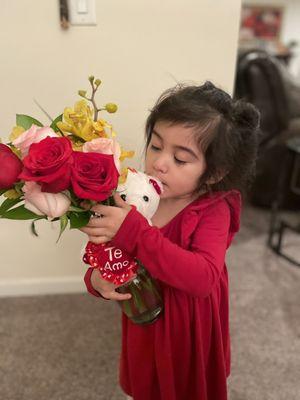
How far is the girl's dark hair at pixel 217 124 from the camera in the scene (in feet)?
2.47

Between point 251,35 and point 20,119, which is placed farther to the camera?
point 251,35

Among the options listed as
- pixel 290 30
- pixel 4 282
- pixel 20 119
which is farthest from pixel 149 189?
pixel 290 30

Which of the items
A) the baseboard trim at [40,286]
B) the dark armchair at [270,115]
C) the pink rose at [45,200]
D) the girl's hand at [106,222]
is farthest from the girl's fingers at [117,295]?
the dark armchair at [270,115]

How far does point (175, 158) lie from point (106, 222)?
0.69 feet

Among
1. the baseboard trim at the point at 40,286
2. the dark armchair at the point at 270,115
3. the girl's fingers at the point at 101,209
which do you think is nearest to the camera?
the girl's fingers at the point at 101,209

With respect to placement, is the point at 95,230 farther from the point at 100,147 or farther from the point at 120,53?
the point at 120,53

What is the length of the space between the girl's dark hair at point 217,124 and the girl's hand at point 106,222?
222 millimetres

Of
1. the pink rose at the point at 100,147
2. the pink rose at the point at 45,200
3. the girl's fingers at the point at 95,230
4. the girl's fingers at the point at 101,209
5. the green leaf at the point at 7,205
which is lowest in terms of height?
the girl's fingers at the point at 95,230

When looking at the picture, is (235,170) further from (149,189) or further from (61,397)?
(61,397)

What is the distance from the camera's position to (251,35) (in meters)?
4.66

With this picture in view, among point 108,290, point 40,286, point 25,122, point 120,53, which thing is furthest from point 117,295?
point 40,286

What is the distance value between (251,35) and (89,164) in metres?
4.74

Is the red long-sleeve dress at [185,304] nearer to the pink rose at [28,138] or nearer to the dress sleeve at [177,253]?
the dress sleeve at [177,253]

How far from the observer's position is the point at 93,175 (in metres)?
0.55
